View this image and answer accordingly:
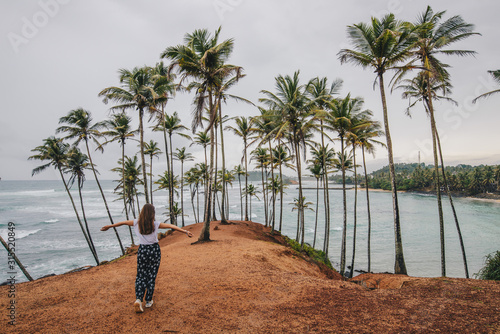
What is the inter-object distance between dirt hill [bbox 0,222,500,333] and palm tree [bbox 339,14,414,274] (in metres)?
6.46

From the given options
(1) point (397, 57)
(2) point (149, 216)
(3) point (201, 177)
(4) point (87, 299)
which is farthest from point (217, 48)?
(3) point (201, 177)

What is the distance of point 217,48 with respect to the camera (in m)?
11.2

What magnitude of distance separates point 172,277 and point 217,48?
10.4 m

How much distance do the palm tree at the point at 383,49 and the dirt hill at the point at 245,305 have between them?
6.46 metres

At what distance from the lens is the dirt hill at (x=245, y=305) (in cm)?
386

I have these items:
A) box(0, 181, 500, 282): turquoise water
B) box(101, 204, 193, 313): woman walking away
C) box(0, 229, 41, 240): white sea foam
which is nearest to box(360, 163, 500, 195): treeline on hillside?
box(0, 181, 500, 282): turquoise water

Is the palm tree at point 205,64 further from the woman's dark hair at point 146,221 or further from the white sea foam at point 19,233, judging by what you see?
the white sea foam at point 19,233

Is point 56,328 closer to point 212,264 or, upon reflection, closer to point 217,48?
point 212,264

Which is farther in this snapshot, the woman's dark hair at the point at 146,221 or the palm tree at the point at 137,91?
the palm tree at the point at 137,91

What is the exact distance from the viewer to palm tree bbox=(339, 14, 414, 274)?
10352 mm

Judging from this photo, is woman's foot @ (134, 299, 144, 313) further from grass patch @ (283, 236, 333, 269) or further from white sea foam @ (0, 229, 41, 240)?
white sea foam @ (0, 229, 41, 240)

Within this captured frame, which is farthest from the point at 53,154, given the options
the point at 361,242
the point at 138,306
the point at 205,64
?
the point at 361,242

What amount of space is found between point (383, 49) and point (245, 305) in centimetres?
1229

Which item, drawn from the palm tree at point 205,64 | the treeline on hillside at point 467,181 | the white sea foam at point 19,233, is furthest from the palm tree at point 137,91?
the treeline on hillside at point 467,181
